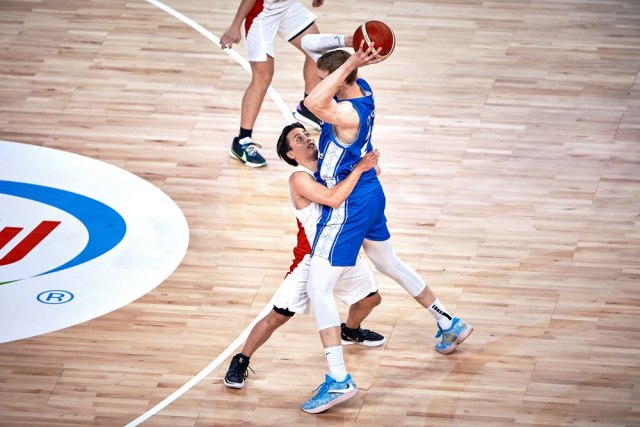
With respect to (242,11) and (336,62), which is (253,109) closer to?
(242,11)

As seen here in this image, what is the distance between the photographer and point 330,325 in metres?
6.48

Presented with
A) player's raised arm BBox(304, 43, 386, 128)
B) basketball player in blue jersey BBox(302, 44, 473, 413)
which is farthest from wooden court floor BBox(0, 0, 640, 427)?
player's raised arm BBox(304, 43, 386, 128)

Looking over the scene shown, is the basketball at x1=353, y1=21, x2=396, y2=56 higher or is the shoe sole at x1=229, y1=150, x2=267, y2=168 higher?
the basketball at x1=353, y1=21, x2=396, y2=56

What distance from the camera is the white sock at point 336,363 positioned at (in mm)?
6469

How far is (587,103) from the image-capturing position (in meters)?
9.42

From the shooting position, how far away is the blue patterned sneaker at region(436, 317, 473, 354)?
6945 mm

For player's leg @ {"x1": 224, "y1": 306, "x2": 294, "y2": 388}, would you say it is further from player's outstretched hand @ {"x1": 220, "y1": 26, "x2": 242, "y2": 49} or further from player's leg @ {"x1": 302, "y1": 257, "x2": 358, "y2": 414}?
player's outstretched hand @ {"x1": 220, "y1": 26, "x2": 242, "y2": 49}

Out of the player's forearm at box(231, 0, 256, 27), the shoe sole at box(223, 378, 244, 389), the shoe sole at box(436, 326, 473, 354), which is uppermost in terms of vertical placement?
the player's forearm at box(231, 0, 256, 27)

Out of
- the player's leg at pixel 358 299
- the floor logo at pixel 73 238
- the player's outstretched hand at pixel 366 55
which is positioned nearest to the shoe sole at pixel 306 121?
the floor logo at pixel 73 238

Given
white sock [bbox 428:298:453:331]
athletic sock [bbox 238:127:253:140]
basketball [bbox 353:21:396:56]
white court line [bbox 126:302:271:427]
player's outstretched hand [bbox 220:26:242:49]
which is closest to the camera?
basketball [bbox 353:21:396:56]

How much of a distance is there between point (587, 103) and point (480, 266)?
2294 millimetres

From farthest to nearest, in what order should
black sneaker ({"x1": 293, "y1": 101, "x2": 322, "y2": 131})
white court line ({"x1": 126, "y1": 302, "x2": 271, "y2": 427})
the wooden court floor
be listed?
black sneaker ({"x1": 293, "y1": 101, "x2": 322, "y2": 131}) < the wooden court floor < white court line ({"x1": 126, "y1": 302, "x2": 271, "y2": 427})

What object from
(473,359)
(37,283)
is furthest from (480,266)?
(37,283)

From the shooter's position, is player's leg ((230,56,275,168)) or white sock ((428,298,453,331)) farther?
player's leg ((230,56,275,168))
